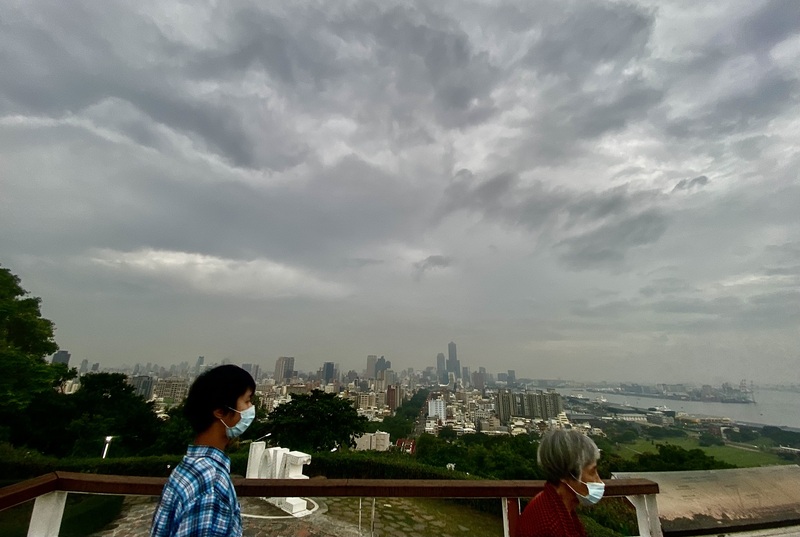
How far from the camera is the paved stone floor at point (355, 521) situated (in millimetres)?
2615

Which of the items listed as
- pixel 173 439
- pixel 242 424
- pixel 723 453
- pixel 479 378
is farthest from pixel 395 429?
pixel 479 378

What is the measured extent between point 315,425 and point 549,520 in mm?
15483

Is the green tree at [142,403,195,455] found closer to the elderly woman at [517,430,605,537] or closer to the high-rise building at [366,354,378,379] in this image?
the elderly woman at [517,430,605,537]

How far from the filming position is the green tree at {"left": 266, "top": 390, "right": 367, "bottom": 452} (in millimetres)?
14953

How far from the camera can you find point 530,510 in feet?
4.84

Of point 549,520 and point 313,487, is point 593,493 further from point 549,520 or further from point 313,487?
point 313,487

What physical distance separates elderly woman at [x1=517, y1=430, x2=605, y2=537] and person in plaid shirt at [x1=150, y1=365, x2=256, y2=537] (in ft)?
3.64

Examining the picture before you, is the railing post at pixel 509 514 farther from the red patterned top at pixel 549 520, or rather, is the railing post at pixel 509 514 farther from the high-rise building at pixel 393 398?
the high-rise building at pixel 393 398

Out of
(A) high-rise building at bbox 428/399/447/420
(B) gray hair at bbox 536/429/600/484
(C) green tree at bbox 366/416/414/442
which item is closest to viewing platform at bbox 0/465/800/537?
(B) gray hair at bbox 536/429/600/484

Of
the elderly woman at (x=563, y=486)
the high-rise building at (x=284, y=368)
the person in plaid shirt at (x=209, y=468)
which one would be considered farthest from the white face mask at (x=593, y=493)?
the high-rise building at (x=284, y=368)

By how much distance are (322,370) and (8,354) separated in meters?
67.8

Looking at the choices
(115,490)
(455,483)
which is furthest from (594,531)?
(115,490)

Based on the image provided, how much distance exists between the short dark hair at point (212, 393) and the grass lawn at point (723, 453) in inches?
391

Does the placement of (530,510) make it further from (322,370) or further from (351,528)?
(322,370)
